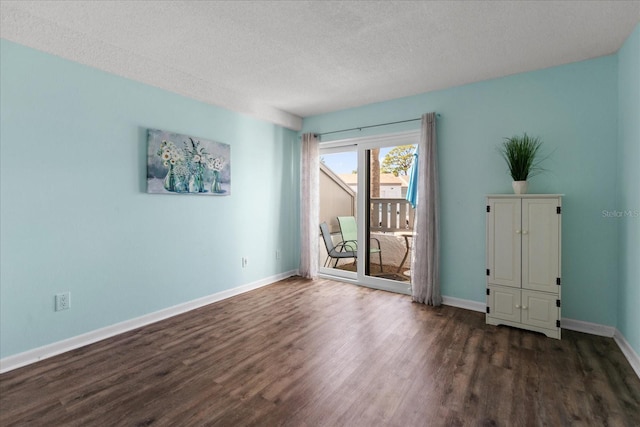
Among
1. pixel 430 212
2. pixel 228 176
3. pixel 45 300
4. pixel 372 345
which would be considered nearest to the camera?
pixel 45 300

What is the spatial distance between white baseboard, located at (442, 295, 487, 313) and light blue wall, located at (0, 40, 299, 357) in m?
2.68

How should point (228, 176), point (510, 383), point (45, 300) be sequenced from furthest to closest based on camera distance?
1. point (228, 176)
2. point (45, 300)
3. point (510, 383)

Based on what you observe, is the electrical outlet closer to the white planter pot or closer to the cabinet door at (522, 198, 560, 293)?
the cabinet door at (522, 198, 560, 293)

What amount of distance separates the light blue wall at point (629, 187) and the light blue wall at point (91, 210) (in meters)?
3.85

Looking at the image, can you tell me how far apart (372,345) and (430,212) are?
1.75 meters

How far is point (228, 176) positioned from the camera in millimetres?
3836

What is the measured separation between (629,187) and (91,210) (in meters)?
4.45

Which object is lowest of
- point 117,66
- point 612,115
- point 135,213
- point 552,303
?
point 552,303

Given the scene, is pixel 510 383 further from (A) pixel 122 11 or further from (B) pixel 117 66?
(B) pixel 117 66

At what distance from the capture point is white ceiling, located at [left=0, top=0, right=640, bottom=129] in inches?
83.3

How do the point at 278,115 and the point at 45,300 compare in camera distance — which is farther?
the point at 278,115

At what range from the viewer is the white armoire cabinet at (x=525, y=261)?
107 inches

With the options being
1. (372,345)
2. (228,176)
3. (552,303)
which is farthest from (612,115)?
(228,176)

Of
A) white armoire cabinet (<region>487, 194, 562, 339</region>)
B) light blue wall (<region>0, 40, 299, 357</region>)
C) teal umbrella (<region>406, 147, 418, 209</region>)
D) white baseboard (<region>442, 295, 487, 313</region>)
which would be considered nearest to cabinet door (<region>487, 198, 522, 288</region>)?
white armoire cabinet (<region>487, 194, 562, 339</region>)
